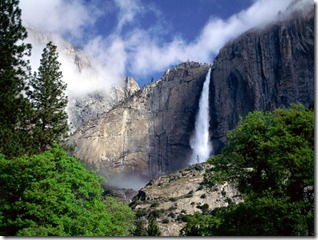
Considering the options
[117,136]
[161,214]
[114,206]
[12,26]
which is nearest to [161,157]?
[117,136]

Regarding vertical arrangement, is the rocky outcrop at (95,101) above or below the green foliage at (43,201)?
above

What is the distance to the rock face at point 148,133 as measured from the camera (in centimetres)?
8950

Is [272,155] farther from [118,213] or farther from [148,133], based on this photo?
[148,133]

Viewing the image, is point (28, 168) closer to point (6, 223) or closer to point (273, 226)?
point (6, 223)

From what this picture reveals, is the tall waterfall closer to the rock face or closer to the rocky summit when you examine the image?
the rocky summit

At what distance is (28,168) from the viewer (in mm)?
14805

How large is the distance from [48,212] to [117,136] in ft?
277

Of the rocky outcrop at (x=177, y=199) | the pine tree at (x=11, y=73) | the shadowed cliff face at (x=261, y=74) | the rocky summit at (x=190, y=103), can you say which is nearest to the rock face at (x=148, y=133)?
the rocky summit at (x=190, y=103)

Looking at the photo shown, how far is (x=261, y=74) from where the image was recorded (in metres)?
73.6

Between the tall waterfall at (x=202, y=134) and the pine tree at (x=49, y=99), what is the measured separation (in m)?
58.2

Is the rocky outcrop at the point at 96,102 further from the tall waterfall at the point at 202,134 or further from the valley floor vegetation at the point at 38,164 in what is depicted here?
the valley floor vegetation at the point at 38,164

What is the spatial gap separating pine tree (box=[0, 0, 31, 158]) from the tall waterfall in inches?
2502

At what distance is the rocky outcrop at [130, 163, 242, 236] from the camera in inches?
2138

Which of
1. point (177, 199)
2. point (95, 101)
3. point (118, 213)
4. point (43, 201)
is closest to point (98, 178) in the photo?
point (118, 213)
